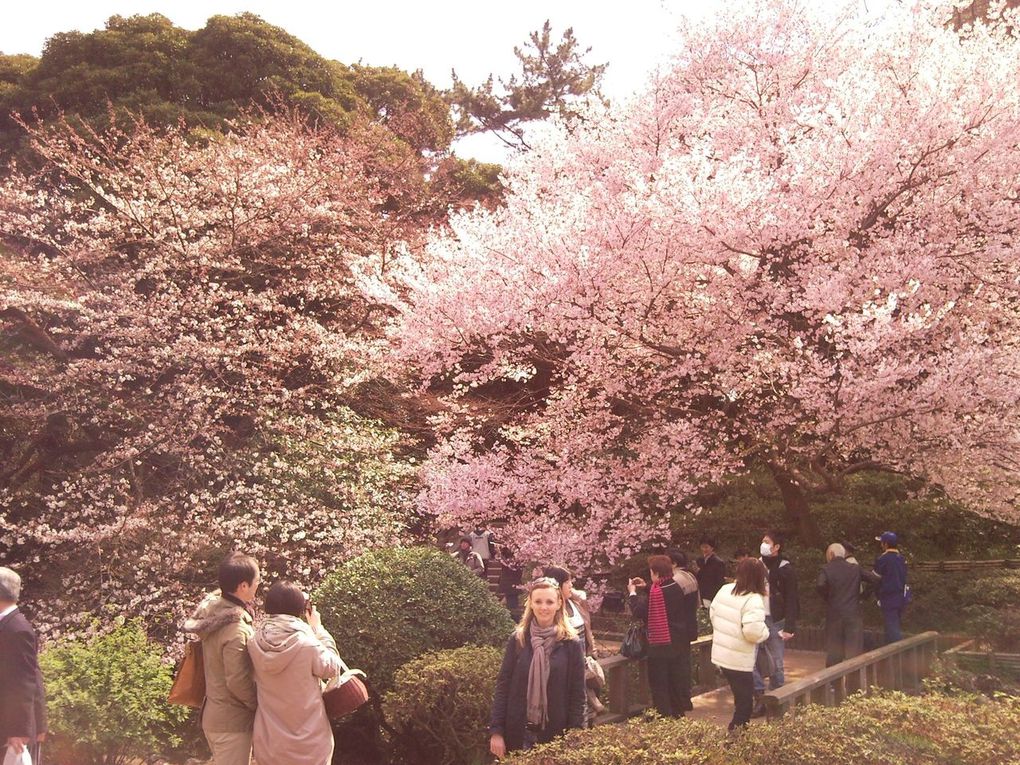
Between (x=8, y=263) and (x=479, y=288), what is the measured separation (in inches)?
252

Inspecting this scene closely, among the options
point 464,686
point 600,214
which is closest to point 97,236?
point 600,214

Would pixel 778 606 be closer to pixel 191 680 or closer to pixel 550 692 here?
pixel 550 692

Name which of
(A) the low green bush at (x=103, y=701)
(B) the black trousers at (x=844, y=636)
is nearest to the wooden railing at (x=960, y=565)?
(B) the black trousers at (x=844, y=636)

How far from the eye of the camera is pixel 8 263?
1310 centimetres

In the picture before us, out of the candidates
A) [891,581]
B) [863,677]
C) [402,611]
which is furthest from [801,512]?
[402,611]

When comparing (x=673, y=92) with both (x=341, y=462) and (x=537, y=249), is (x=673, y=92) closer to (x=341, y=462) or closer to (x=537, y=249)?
(x=537, y=249)

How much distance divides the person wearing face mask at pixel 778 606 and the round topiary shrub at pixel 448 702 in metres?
3.17

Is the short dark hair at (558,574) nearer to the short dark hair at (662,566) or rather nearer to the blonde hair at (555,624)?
the blonde hair at (555,624)

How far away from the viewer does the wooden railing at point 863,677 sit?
7.11m

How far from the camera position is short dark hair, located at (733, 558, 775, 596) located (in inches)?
280

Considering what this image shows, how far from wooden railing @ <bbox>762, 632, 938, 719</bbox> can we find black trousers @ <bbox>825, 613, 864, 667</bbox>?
50 cm

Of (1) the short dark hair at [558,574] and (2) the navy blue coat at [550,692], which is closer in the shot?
(2) the navy blue coat at [550,692]

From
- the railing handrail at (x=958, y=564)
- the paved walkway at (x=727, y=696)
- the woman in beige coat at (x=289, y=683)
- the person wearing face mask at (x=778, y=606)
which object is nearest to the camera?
the woman in beige coat at (x=289, y=683)

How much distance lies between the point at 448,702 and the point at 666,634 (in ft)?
6.54
